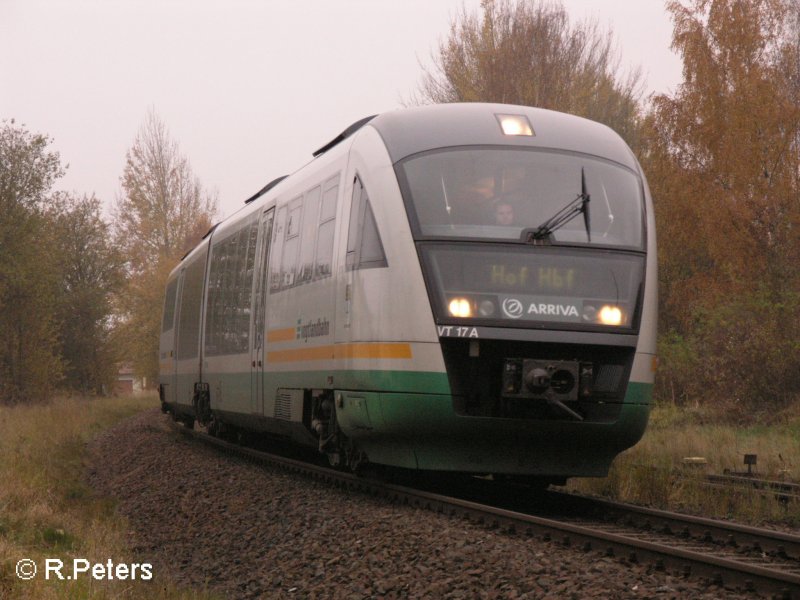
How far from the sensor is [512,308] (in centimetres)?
820

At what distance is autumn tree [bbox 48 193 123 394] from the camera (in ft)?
133

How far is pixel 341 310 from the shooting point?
9336 mm

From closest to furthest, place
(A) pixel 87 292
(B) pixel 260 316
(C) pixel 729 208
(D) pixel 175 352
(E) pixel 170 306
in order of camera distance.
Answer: (B) pixel 260 316
(D) pixel 175 352
(E) pixel 170 306
(C) pixel 729 208
(A) pixel 87 292

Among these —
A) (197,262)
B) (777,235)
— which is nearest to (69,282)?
(197,262)

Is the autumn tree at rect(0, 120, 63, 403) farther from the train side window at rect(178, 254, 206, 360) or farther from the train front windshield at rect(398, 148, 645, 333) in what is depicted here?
the train front windshield at rect(398, 148, 645, 333)

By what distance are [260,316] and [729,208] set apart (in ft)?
45.0

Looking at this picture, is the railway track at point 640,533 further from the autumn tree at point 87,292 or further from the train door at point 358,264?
the autumn tree at point 87,292

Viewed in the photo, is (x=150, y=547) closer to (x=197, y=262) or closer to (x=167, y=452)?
(x=167, y=452)

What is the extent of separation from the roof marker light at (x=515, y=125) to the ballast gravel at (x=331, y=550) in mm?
3300

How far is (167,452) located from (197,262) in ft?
11.7

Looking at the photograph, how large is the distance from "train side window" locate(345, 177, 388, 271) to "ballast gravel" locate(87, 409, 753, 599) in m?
2.01

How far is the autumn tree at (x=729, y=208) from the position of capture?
60.6 feet

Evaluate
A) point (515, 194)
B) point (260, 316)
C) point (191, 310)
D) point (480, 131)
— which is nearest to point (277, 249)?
point (260, 316)

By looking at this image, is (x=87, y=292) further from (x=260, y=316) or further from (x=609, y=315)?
(x=609, y=315)
